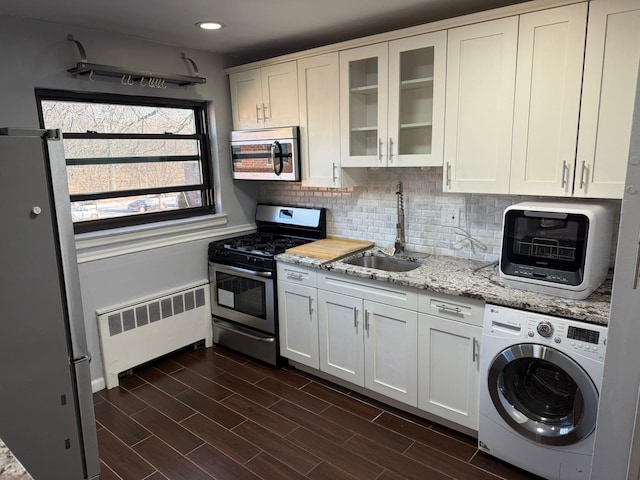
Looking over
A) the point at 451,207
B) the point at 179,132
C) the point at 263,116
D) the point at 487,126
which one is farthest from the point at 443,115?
the point at 179,132

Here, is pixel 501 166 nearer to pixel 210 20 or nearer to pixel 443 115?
pixel 443 115

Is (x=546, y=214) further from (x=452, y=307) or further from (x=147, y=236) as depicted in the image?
(x=147, y=236)

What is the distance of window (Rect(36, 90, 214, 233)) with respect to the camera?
10.1ft

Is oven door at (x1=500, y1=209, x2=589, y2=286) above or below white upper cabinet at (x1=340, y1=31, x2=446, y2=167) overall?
below

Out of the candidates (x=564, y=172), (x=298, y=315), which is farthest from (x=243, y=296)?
(x=564, y=172)

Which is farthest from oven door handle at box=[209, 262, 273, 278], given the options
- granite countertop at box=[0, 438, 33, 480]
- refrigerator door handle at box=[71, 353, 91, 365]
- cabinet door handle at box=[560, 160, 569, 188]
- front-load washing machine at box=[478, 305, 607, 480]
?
granite countertop at box=[0, 438, 33, 480]

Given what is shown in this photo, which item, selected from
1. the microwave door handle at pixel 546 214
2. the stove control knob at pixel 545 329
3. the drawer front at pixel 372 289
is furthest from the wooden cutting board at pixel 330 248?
the stove control knob at pixel 545 329

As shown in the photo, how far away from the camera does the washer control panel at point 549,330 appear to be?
1.95m

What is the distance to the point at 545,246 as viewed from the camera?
2.23m

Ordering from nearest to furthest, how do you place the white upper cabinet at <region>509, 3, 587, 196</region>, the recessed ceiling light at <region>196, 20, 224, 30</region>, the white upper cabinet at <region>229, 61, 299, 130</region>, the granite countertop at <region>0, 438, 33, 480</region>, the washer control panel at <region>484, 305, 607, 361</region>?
1. the granite countertop at <region>0, 438, 33, 480</region>
2. the washer control panel at <region>484, 305, 607, 361</region>
3. the white upper cabinet at <region>509, 3, 587, 196</region>
4. the recessed ceiling light at <region>196, 20, 224, 30</region>
5. the white upper cabinet at <region>229, 61, 299, 130</region>

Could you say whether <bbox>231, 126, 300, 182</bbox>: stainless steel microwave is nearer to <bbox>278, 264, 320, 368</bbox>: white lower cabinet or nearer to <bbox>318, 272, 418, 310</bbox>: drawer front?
<bbox>278, 264, 320, 368</bbox>: white lower cabinet

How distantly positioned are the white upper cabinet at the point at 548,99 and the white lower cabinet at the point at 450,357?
2.46 ft

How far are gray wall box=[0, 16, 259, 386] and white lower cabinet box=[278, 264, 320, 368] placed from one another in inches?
34.7

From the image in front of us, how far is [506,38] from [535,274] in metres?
1.24
